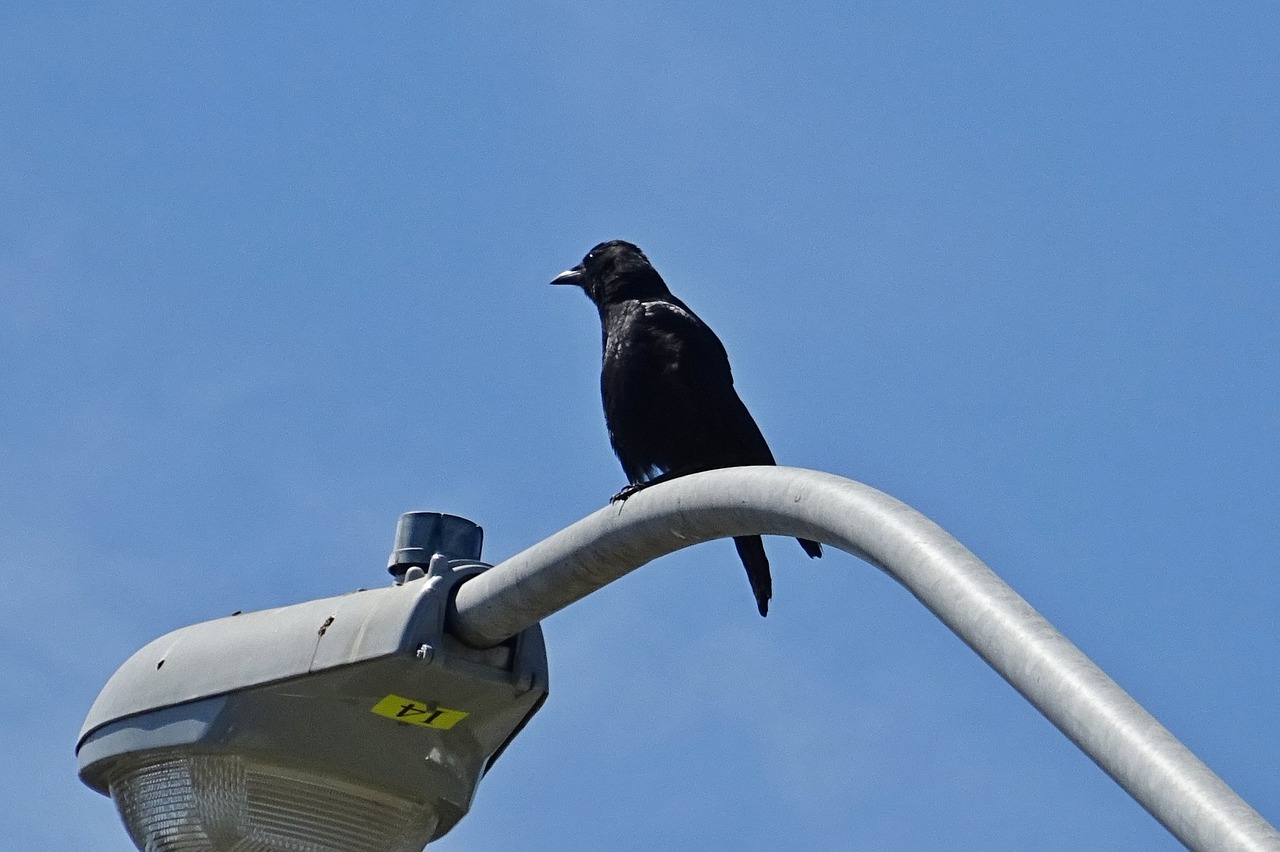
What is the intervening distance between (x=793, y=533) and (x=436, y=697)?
80 cm

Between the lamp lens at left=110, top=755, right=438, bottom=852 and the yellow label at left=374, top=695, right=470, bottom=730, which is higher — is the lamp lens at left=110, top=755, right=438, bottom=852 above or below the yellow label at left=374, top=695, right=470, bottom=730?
below

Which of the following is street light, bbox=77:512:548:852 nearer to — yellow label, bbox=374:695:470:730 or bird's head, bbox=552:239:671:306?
yellow label, bbox=374:695:470:730

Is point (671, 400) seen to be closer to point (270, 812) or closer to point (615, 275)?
point (615, 275)

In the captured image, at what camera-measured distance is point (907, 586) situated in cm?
241

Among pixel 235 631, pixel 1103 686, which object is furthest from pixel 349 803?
pixel 1103 686

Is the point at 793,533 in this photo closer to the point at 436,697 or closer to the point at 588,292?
the point at 436,697

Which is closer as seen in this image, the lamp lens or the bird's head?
the lamp lens

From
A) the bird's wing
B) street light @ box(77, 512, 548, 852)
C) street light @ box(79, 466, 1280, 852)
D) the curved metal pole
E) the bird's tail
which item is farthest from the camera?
the bird's wing

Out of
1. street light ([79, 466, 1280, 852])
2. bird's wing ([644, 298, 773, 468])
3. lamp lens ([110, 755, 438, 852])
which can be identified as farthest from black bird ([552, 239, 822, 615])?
lamp lens ([110, 755, 438, 852])

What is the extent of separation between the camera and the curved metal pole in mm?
1809

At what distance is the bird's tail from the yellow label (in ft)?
8.04

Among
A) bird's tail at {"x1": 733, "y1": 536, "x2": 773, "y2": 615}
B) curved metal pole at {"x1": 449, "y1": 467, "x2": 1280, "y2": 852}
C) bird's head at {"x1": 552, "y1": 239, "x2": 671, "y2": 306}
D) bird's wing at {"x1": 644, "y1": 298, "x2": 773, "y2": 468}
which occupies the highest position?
bird's head at {"x1": 552, "y1": 239, "x2": 671, "y2": 306}

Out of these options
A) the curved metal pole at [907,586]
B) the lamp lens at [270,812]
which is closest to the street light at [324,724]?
the lamp lens at [270,812]

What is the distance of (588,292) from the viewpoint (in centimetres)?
743
